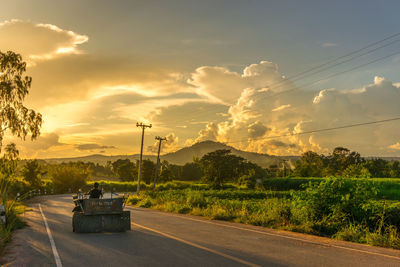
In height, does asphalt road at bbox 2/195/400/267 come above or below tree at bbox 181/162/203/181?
below

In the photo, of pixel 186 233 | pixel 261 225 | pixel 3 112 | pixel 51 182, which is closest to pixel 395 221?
pixel 261 225

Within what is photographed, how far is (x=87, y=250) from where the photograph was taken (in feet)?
34.0

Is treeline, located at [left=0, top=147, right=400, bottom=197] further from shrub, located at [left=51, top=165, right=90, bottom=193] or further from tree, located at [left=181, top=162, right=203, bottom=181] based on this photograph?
tree, located at [left=181, top=162, right=203, bottom=181]

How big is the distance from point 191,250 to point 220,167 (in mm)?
83156

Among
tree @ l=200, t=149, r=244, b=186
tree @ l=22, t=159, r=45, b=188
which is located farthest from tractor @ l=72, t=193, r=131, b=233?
tree @ l=200, t=149, r=244, b=186

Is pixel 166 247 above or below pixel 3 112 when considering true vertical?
below

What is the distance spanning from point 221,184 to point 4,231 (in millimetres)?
80354

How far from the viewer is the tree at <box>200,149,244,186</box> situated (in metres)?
92.8

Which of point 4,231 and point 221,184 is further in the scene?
point 221,184

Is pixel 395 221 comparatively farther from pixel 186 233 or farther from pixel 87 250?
pixel 87 250

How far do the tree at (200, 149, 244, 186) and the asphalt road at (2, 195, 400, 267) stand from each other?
256ft

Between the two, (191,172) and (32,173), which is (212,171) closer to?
(32,173)

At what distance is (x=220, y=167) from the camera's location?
92.9 meters

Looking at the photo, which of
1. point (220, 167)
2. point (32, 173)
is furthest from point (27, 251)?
point (220, 167)
